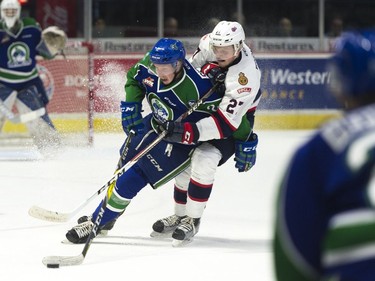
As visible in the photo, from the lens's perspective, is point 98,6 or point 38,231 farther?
point 98,6

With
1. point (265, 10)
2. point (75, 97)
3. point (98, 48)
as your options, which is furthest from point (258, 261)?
point (265, 10)

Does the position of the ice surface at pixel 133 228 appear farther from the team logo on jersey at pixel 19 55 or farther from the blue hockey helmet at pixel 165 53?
the team logo on jersey at pixel 19 55

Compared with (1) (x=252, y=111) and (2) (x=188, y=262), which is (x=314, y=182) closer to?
(2) (x=188, y=262)

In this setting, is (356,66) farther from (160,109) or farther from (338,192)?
(160,109)

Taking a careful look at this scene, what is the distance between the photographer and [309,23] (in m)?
11.3

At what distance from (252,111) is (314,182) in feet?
10.8

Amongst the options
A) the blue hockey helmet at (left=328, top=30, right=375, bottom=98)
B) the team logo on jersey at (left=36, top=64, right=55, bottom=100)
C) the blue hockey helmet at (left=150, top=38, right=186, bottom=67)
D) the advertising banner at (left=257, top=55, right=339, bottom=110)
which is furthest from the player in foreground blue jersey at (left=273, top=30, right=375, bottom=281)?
the advertising banner at (left=257, top=55, right=339, bottom=110)

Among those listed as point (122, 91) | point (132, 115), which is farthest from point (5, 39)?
point (132, 115)

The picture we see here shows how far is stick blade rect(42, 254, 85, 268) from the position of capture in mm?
3998

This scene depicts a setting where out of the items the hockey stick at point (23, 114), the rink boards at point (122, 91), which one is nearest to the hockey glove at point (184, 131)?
the rink boards at point (122, 91)

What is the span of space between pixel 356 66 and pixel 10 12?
7361mm

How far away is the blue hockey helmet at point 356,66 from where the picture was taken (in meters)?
1.35

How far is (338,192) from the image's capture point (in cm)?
134

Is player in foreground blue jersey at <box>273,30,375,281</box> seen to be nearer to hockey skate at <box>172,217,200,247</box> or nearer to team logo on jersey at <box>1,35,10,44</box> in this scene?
hockey skate at <box>172,217,200,247</box>
